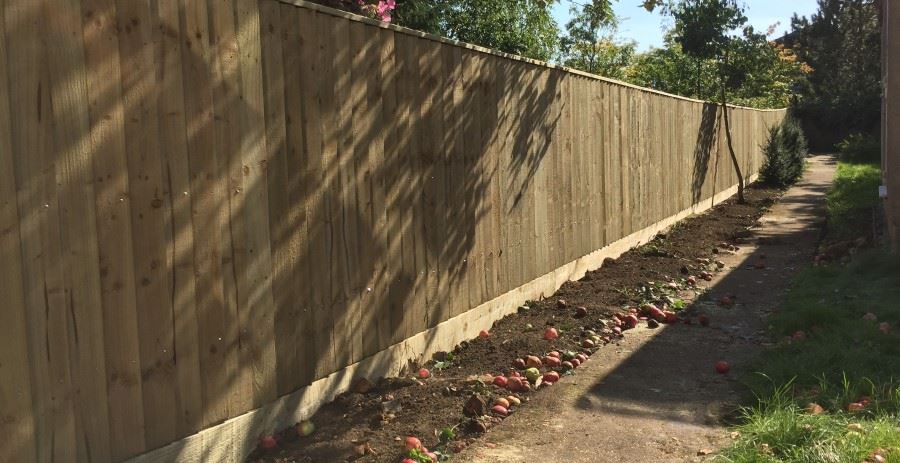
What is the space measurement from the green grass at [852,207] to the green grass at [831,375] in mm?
2782

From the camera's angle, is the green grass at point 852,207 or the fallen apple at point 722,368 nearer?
the fallen apple at point 722,368

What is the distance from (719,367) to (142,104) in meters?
3.72

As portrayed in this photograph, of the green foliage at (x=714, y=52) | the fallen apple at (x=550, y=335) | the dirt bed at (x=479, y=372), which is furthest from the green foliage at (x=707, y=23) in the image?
the fallen apple at (x=550, y=335)

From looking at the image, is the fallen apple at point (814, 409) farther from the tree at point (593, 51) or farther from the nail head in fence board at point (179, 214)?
the tree at point (593, 51)

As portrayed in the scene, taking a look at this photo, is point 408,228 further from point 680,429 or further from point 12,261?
point 12,261

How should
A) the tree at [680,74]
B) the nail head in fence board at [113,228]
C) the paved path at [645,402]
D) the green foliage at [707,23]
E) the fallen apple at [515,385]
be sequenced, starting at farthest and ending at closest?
the tree at [680,74] → the green foliage at [707,23] → the fallen apple at [515,385] → the paved path at [645,402] → the nail head in fence board at [113,228]

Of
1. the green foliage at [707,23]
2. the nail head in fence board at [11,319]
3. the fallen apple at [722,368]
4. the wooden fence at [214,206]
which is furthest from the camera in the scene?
the green foliage at [707,23]

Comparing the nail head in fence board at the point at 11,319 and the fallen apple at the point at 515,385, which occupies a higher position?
the nail head in fence board at the point at 11,319

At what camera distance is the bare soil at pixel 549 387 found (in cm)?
399

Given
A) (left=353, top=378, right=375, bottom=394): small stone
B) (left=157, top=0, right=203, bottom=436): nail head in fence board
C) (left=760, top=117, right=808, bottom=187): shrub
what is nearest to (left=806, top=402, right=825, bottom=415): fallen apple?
(left=353, top=378, right=375, bottom=394): small stone

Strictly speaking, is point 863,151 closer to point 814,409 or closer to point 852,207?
point 852,207

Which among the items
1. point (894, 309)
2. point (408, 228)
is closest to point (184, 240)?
point (408, 228)

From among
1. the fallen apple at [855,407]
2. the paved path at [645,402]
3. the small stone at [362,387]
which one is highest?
the small stone at [362,387]

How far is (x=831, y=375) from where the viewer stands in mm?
4773
